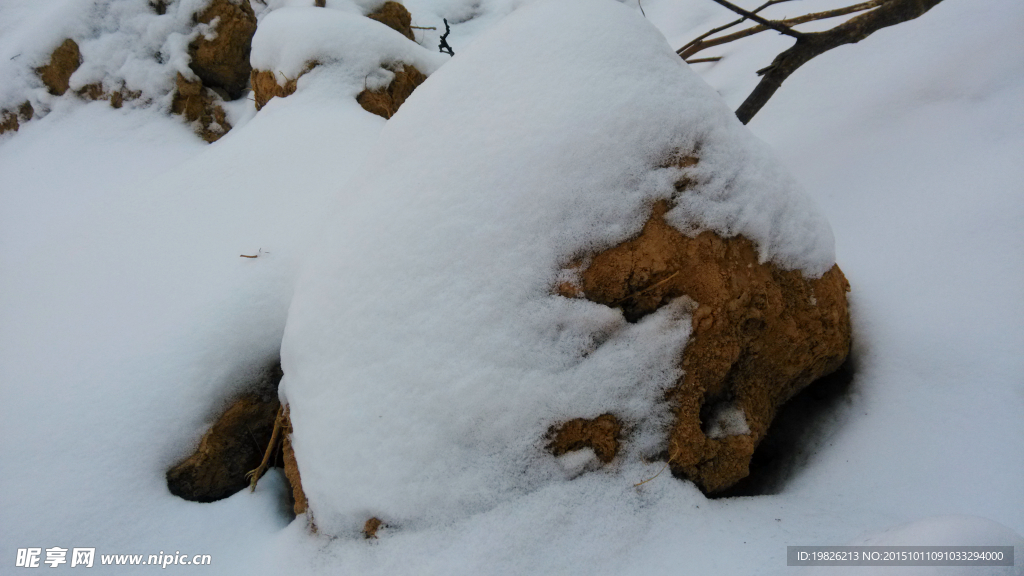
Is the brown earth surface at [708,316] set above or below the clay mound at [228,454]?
above

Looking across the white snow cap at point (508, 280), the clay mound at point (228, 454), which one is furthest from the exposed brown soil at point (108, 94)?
the white snow cap at point (508, 280)

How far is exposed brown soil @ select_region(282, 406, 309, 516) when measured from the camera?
1.34 metres

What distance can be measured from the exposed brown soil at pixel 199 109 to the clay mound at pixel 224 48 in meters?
0.12

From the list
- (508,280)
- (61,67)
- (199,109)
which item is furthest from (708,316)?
(61,67)

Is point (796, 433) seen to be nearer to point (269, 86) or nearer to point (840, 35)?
point (840, 35)

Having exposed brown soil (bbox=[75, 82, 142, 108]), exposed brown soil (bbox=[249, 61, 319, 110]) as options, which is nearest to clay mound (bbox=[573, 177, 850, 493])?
exposed brown soil (bbox=[249, 61, 319, 110])

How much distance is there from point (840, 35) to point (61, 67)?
496 cm

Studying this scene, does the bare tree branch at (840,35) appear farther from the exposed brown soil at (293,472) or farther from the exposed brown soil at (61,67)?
the exposed brown soil at (61,67)

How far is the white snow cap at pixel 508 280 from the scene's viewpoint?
1.16m

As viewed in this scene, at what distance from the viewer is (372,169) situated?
148 centimetres

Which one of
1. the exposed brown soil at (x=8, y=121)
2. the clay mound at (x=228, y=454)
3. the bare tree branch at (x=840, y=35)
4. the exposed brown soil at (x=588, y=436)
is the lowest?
the clay mound at (x=228, y=454)

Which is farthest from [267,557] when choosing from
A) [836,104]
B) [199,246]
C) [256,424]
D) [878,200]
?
[836,104]

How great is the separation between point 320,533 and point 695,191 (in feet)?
4.15

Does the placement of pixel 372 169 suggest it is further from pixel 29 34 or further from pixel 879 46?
pixel 29 34
